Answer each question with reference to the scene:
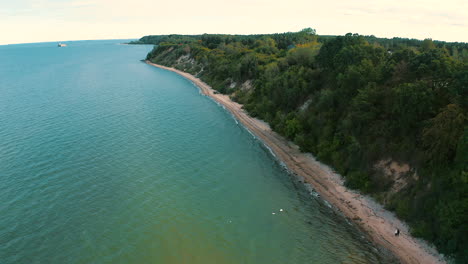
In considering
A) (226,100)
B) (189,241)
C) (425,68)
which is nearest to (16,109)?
(226,100)

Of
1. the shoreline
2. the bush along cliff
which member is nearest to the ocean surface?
the shoreline

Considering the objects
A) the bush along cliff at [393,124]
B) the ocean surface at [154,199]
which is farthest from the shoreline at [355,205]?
the ocean surface at [154,199]

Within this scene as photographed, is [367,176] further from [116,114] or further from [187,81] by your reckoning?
[187,81]

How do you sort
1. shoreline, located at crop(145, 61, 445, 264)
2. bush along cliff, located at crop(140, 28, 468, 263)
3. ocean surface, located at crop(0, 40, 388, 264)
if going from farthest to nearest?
ocean surface, located at crop(0, 40, 388, 264), bush along cliff, located at crop(140, 28, 468, 263), shoreline, located at crop(145, 61, 445, 264)

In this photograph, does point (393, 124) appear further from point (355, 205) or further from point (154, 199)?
point (154, 199)

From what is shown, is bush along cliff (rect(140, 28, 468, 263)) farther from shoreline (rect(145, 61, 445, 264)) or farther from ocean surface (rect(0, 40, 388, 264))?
ocean surface (rect(0, 40, 388, 264))

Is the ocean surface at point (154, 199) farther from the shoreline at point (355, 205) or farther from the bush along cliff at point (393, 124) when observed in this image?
the bush along cliff at point (393, 124)
